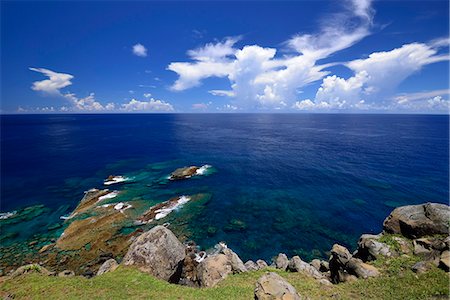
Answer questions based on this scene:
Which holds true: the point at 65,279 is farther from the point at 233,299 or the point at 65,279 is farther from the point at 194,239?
the point at 194,239

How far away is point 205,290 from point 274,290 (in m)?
8.24

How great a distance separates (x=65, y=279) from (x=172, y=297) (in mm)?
12048

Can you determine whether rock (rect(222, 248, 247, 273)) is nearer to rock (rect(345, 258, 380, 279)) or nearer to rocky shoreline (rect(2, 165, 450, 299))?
rocky shoreline (rect(2, 165, 450, 299))

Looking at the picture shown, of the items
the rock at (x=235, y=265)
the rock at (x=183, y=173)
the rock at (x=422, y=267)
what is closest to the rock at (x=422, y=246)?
the rock at (x=422, y=267)

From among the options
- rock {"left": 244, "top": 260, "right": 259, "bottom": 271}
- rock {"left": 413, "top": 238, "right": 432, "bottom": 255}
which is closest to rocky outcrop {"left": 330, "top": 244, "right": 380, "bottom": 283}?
rock {"left": 413, "top": 238, "right": 432, "bottom": 255}

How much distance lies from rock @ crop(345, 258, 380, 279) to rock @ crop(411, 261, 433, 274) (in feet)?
10.5

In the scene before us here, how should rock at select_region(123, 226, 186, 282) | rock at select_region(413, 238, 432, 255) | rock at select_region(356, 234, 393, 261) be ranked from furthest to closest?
rock at select_region(123, 226, 186, 282)
rock at select_region(356, 234, 393, 261)
rock at select_region(413, 238, 432, 255)

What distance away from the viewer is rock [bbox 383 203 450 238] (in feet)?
82.5

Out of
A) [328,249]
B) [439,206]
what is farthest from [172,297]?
[439,206]

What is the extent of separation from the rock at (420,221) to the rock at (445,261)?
5799 mm

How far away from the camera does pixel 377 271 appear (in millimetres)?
22469

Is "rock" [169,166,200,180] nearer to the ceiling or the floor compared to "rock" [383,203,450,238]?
nearer to the floor

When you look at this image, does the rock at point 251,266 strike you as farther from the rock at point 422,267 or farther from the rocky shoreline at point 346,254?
the rock at point 422,267

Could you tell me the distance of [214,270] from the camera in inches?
1081
